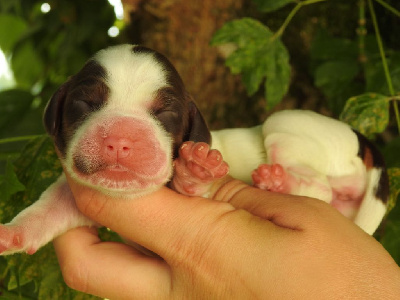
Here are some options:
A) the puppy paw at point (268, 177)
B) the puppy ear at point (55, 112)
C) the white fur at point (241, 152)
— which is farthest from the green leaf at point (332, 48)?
the puppy ear at point (55, 112)

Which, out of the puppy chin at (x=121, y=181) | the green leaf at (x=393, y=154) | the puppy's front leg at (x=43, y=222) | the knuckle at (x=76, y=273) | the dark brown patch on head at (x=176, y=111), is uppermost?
the dark brown patch on head at (x=176, y=111)

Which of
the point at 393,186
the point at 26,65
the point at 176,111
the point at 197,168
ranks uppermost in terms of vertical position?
the point at 176,111

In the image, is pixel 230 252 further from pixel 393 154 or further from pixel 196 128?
pixel 393 154

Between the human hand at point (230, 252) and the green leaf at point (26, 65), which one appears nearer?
the human hand at point (230, 252)

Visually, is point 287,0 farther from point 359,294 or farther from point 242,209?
point 359,294

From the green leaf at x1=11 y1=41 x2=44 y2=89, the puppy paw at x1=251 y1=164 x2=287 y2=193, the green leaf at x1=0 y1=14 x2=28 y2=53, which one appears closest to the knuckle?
the puppy paw at x1=251 y1=164 x2=287 y2=193

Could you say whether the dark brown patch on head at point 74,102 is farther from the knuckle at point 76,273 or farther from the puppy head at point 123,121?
the knuckle at point 76,273

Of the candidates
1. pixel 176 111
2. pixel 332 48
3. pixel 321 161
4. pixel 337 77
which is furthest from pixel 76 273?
pixel 332 48

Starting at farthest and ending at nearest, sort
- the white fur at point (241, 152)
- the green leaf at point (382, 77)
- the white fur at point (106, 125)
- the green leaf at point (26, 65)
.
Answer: the green leaf at point (26, 65), the green leaf at point (382, 77), the white fur at point (241, 152), the white fur at point (106, 125)
